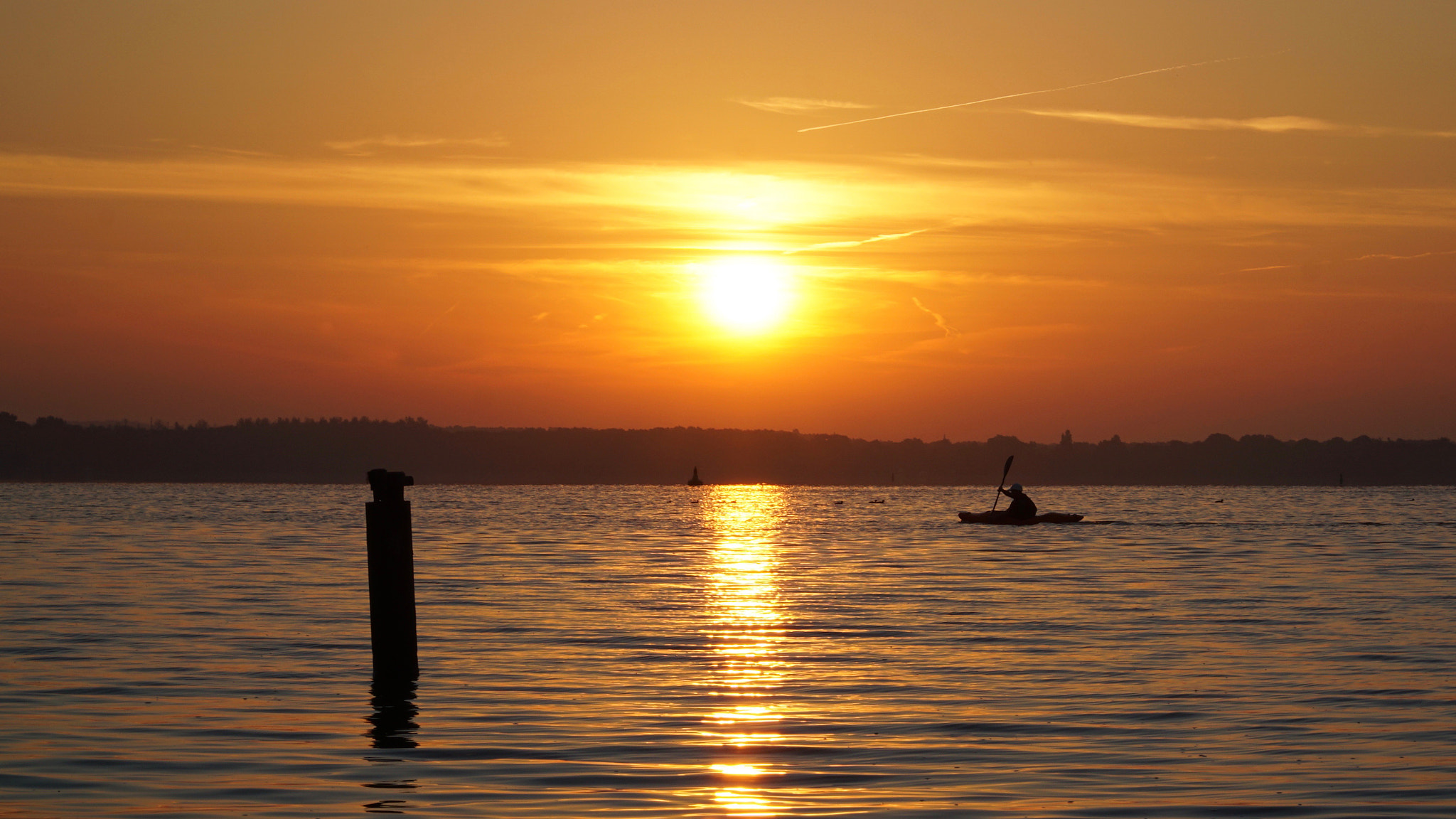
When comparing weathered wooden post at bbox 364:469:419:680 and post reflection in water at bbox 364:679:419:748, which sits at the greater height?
weathered wooden post at bbox 364:469:419:680

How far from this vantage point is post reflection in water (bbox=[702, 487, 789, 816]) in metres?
13.6

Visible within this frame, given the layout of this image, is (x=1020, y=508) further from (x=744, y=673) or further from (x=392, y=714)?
(x=392, y=714)

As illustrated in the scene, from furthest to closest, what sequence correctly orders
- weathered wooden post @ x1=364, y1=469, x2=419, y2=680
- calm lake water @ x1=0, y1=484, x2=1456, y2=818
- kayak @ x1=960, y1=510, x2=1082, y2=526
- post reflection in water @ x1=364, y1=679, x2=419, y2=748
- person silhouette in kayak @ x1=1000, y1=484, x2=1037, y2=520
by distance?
kayak @ x1=960, y1=510, x2=1082, y2=526, person silhouette in kayak @ x1=1000, y1=484, x2=1037, y2=520, weathered wooden post @ x1=364, y1=469, x2=419, y2=680, post reflection in water @ x1=364, y1=679, x2=419, y2=748, calm lake water @ x1=0, y1=484, x2=1456, y2=818

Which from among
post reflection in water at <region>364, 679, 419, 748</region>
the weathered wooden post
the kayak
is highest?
the weathered wooden post

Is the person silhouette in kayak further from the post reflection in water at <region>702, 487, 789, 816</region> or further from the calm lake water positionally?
the calm lake water

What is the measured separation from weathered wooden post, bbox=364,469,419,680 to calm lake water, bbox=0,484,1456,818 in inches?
22.0

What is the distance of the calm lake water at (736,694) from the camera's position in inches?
520

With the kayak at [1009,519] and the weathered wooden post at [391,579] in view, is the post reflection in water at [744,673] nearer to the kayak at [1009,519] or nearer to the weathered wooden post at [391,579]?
the weathered wooden post at [391,579]

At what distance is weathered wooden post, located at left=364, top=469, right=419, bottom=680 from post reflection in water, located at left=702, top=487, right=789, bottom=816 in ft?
13.4

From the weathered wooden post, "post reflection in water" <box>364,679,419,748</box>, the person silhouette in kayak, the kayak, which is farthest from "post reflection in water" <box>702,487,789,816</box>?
the kayak

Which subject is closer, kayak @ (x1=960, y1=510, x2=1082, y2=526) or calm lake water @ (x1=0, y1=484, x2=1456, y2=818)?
calm lake water @ (x1=0, y1=484, x2=1456, y2=818)

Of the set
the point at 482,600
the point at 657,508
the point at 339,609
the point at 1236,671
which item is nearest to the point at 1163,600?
the point at 1236,671

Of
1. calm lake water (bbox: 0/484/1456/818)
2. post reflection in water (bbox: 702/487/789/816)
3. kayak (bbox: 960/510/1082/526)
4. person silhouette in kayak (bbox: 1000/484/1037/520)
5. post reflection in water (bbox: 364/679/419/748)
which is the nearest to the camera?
calm lake water (bbox: 0/484/1456/818)

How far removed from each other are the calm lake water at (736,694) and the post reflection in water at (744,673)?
82 millimetres
